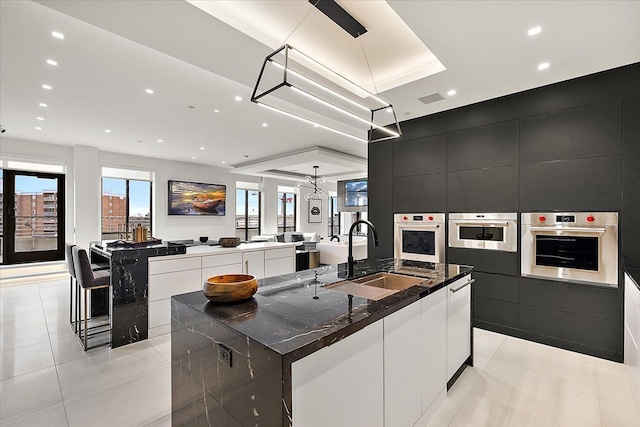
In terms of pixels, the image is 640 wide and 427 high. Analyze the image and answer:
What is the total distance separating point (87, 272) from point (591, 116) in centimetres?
526

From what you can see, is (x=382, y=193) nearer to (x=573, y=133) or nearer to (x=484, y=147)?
(x=484, y=147)

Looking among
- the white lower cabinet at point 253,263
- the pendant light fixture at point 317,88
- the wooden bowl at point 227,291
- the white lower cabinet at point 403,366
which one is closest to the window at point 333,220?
the pendant light fixture at point 317,88

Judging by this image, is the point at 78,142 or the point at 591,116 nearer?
the point at 591,116

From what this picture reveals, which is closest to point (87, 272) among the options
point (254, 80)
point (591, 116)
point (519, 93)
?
point (254, 80)

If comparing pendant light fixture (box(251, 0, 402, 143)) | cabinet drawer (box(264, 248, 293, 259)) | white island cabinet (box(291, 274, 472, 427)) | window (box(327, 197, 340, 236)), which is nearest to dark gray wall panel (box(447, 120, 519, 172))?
pendant light fixture (box(251, 0, 402, 143))

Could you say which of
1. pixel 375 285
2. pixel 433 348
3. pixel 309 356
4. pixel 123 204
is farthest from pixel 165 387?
pixel 123 204

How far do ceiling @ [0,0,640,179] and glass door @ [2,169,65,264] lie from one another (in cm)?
216

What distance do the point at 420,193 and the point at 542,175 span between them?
138cm

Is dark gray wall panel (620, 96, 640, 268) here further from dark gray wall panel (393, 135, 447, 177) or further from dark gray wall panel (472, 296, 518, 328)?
dark gray wall panel (393, 135, 447, 177)

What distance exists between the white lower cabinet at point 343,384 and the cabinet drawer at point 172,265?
113 inches

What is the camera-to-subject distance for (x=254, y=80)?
10.1 feet

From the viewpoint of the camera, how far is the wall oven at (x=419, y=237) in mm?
3971

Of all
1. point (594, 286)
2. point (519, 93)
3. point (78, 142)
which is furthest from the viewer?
point (78, 142)

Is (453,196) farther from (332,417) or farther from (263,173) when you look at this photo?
(263,173)
